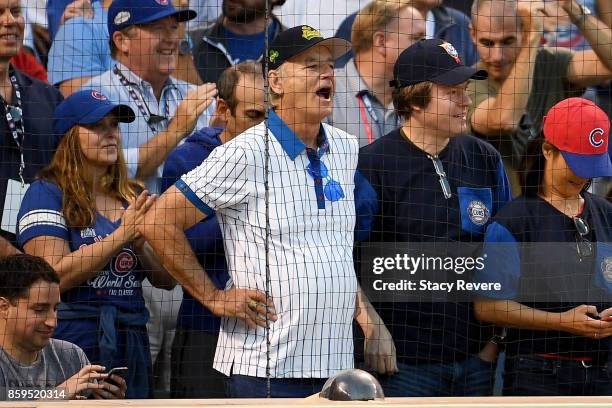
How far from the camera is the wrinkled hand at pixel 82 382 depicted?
→ 19.5ft

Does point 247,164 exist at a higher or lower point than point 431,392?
higher

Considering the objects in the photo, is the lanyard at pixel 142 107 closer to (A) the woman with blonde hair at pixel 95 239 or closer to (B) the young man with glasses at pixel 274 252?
(A) the woman with blonde hair at pixel 95 239

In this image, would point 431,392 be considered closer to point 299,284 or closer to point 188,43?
point 299,284

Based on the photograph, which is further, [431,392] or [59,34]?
[59,34]

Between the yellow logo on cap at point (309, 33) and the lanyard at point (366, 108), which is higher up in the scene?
the yellow logo on cap at point (309, 33)

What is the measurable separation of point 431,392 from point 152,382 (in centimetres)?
131

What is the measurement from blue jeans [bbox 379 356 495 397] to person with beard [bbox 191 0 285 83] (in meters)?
1.88

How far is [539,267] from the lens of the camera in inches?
254

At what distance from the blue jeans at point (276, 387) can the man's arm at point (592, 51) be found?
2332 mm

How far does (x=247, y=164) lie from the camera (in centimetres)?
612

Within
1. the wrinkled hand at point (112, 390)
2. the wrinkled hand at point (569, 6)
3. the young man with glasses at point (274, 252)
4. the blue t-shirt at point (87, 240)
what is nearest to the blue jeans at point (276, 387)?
the young man with glasses at point (274, 252)

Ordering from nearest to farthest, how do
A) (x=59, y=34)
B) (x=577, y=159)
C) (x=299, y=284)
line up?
(x=299, y=284) → (x=577, y=159) → (x=59, y=34)

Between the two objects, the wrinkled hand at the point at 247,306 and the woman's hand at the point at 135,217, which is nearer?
the wrinkled hand at the point at 247,306

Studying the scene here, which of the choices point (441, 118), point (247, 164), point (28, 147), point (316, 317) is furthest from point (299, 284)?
point (28, 147)
